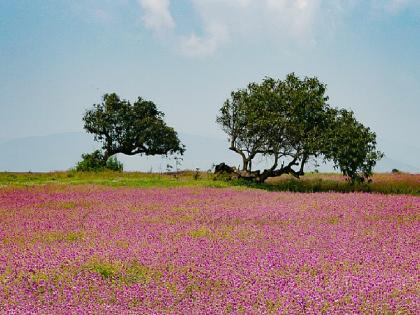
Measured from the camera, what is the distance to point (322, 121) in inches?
1241

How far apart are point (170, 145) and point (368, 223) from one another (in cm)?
3635

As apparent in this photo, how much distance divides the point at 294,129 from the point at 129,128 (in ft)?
68.7

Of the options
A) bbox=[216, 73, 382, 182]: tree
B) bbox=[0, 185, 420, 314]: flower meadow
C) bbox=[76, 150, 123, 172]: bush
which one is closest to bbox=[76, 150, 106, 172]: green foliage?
bbox=[76, 150, 123, 172]: bush

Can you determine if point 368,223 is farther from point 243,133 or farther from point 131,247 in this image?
point 243,133

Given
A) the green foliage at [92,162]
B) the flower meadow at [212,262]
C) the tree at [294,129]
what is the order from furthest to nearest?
the green foliage at [92,162] < the tree at [294,129] < the flower meadow at [212,262]

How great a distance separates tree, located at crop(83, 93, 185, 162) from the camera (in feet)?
156

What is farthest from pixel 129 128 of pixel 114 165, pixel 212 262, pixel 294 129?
pixel 212 262

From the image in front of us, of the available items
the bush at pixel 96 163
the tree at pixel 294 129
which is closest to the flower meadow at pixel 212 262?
the tree at pixel 294 129

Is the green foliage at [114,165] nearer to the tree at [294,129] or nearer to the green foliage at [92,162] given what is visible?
the green foliage at [92,162]

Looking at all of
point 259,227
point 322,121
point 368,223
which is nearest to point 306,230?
point 259,227

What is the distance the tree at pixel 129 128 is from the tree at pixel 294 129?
14.3 m

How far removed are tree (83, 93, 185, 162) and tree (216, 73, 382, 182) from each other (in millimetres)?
14270

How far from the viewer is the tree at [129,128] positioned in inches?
1868

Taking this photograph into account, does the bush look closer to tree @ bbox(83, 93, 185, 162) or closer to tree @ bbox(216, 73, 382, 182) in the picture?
tree @ bbox(83, 93, 185, 162)
